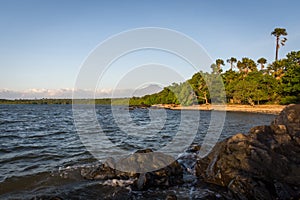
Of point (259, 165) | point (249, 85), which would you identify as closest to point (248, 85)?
point (249, 85)

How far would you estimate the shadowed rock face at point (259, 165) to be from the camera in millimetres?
6651

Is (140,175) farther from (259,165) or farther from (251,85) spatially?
(251,85)

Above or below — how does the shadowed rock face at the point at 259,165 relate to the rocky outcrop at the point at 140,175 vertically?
above

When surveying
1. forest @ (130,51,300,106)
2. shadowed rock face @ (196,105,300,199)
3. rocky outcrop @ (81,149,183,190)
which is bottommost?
rocky outcrop @ (81,149,183,190)

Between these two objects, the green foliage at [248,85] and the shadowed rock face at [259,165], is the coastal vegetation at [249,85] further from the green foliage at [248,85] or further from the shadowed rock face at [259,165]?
the shadowed rock face at [259,165]

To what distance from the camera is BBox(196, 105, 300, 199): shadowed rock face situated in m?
6.65

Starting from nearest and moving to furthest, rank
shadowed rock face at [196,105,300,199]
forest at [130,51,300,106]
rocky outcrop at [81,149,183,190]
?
shadowed rock face at [196,105,300,199] < rocky outcrop at [81,149,183,190] < forest at [130,51,300,106]

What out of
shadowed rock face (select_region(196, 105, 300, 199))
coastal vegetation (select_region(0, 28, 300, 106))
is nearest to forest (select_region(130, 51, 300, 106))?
coastal vegetation (select_region(0, 28, 300, 106))

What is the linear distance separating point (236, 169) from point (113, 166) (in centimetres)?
465

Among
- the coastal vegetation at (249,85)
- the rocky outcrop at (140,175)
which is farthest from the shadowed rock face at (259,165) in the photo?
the coastal vegetation at (249,85)

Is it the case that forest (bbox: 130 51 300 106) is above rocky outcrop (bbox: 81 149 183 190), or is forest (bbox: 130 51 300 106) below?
above

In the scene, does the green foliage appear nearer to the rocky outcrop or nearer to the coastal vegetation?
the coastal vegetation

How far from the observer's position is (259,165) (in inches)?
296

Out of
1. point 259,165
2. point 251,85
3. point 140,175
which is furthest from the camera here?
point 251,85
